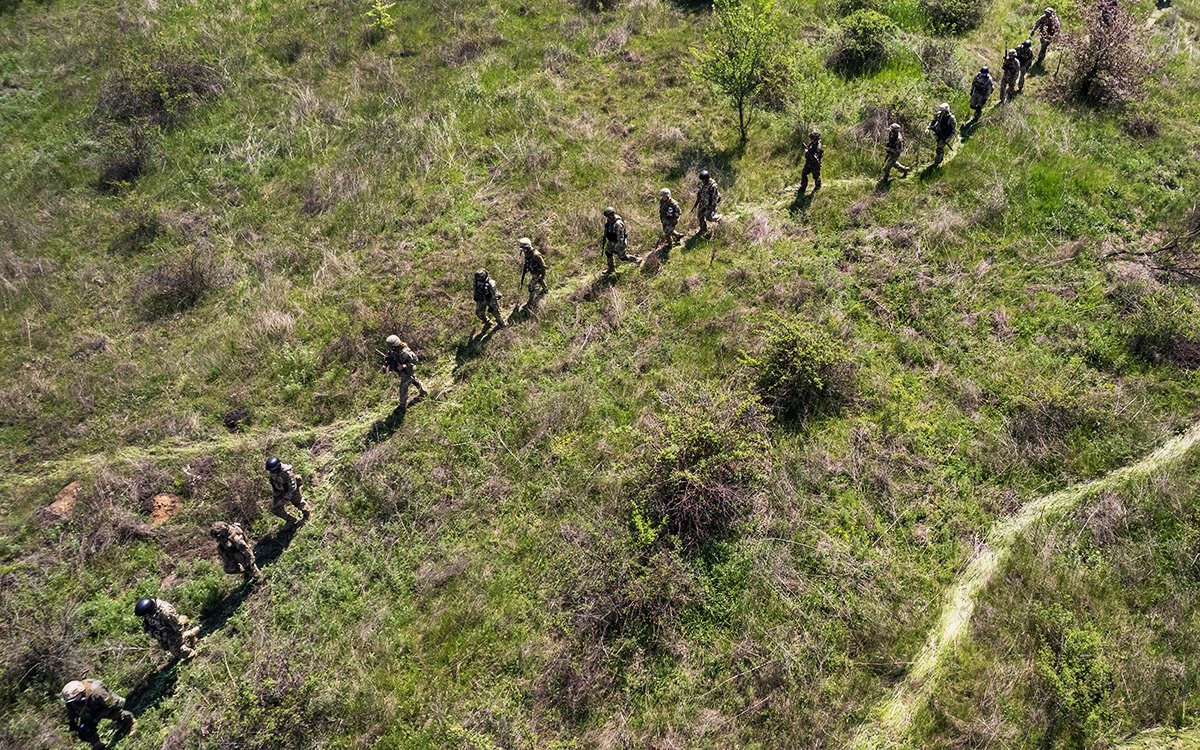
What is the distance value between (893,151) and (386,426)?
13.7 metres

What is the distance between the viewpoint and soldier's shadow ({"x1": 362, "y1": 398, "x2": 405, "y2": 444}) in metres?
11.5

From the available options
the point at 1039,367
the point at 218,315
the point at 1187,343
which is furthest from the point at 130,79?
the point at 1187,343

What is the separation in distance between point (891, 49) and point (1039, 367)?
12.8 m

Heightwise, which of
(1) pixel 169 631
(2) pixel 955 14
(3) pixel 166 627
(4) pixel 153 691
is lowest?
(4) pixel 153 691

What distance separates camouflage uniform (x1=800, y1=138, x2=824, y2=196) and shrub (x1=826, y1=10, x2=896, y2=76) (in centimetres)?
622

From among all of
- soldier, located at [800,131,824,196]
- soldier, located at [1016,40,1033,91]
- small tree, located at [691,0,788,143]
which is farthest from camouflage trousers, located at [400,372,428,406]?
soldier, located at [1016,40,1033,91]

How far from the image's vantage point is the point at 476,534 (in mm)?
9977

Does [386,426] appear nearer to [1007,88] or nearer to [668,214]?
[668,214]

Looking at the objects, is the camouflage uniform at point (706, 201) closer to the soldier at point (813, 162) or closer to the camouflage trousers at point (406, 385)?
the soldier at point (813, 162)

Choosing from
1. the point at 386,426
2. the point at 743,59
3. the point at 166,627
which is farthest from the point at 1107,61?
the point at 166,627

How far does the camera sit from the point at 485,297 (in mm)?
12680

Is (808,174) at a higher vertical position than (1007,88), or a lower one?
lower

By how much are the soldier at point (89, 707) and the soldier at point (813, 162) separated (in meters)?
16.9

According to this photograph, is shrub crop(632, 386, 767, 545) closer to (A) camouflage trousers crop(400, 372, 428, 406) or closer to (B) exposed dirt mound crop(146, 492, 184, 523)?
(A) camouflage trousers crop(400, 372, 428, 406)
